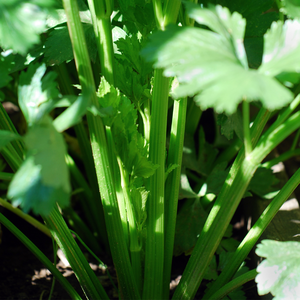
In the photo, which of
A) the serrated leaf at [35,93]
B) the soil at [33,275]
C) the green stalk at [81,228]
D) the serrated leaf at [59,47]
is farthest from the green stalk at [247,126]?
the green stalk at [81,228]

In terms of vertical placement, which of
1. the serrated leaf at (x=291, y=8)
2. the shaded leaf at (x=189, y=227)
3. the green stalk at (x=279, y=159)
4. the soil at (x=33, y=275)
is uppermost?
the serrated leaf at (x=291, y=8)

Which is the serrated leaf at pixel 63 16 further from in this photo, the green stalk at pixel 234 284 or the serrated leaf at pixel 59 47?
the green stalk at pixel 234 284

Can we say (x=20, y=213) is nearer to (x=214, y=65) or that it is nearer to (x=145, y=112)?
(x=145, y=112)

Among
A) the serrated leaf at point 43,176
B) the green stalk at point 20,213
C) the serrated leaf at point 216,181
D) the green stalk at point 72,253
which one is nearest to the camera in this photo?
the serrated leaf at point 43,176

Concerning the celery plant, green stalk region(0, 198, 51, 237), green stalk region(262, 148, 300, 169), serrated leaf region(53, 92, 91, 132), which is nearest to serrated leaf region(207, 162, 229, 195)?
the celery plant

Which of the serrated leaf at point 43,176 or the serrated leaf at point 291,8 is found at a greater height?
the serrated leaf at point 291,8

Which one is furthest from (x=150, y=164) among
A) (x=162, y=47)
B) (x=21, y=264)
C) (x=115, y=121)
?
(x=21, y=264)

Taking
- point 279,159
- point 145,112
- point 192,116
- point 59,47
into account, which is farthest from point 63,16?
point 279,159

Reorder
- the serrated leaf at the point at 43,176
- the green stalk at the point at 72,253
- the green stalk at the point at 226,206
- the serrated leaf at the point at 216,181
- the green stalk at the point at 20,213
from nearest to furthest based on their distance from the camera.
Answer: the serrated leaf at the point at 43,176, the green stalk at the point at 226,206, the green stalk at the point at 72,253, the green stalk at the point at 20,213, the serrated leaf at the point at 216,181
